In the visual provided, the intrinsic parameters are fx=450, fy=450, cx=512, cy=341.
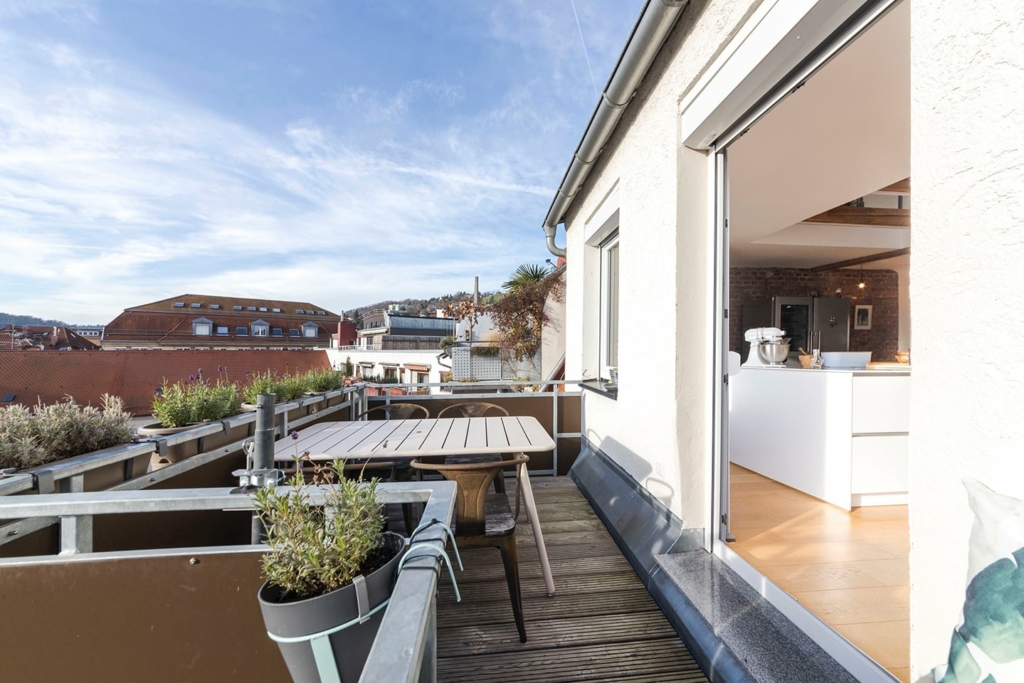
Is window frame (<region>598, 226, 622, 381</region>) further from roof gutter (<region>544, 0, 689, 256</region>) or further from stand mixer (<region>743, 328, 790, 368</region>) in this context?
stand mixer (<region>743, 328, 790, 368</region>)

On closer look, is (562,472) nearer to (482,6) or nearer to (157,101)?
(482,6)

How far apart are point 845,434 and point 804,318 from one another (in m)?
4.69

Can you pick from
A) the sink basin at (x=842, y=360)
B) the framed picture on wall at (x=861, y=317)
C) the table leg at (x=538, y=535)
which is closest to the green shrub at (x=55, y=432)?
the table leg at (x=538, y=535)

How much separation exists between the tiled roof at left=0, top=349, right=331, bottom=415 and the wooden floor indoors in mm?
10593

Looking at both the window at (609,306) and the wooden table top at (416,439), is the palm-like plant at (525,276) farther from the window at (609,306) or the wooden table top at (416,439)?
the wooden table top at (416,439)

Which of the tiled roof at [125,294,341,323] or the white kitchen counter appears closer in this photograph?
the white kitchen counter

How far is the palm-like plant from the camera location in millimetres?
11742

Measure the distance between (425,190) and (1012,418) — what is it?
612 inches

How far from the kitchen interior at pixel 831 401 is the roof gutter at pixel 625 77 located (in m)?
0.69

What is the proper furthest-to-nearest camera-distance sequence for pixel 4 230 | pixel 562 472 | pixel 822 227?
pixel 4 230
pixel 822 227
pixel 562 472

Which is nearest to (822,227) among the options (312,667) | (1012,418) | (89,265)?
(1012,418)

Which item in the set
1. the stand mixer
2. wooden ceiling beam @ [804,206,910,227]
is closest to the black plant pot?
the stand mixer

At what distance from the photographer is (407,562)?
77 centimetres

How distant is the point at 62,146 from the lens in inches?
408
